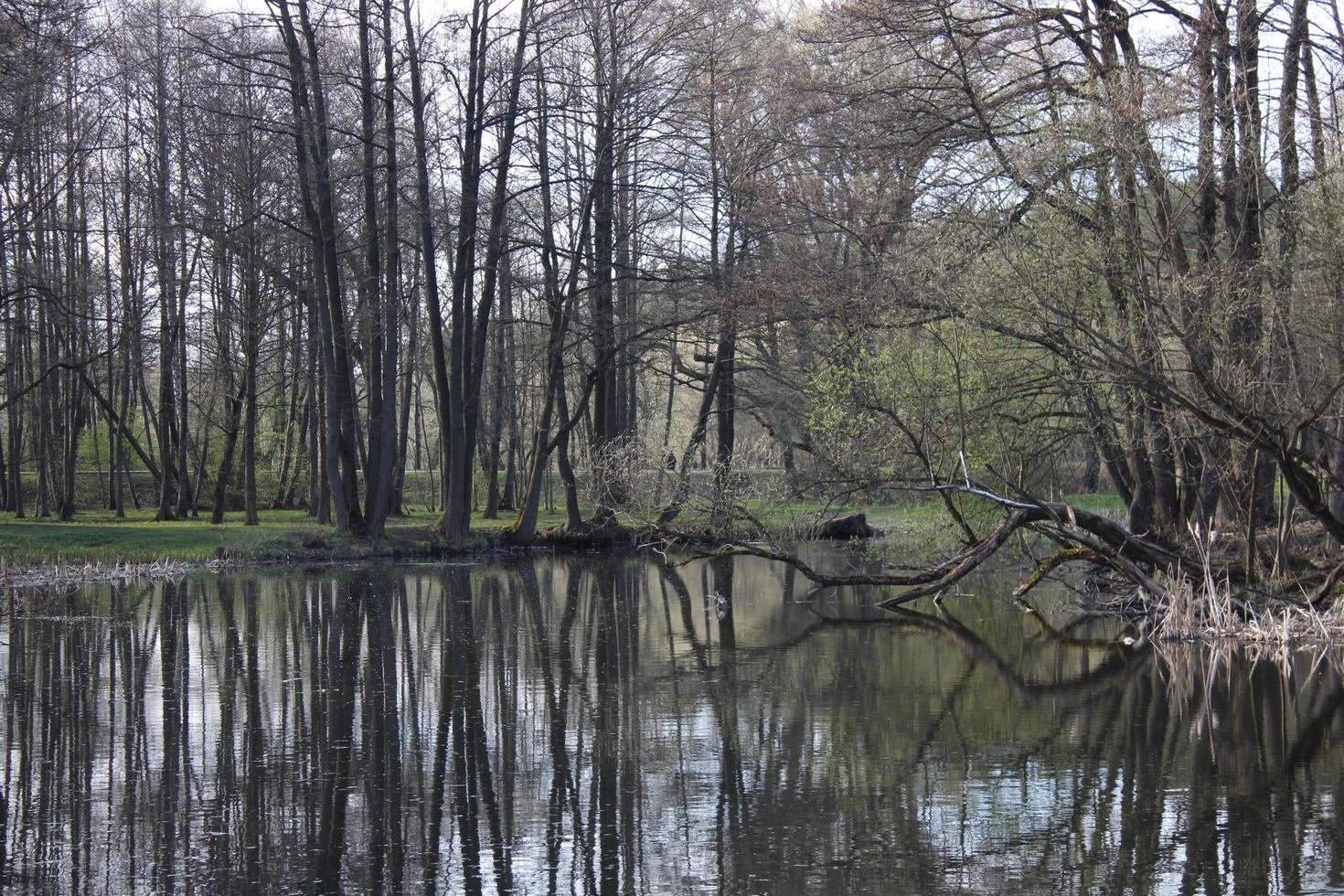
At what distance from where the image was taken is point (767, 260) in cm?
2567

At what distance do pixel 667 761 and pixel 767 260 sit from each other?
18103 mm

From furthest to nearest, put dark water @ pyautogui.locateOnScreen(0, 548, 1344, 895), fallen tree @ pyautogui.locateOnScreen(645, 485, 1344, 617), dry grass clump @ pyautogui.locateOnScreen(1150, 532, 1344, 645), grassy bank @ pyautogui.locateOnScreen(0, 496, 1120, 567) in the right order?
grassy bank @ pyautogui.locateOnScreen(0, 496, 1120, 567), fallen tree @ pyautogui.locateOnScreen(645, 485, 1344, 617), dry grass clump @ pyautogui.locateOnScreen(1150, 532, 1344, 645), dark water @ pyautogui.locateOnScreen(0, 548, 1344, 895)

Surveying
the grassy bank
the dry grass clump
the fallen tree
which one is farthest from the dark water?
the grassy bank

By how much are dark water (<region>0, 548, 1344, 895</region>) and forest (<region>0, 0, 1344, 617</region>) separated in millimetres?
2716

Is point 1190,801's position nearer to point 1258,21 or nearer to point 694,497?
point 1258,21

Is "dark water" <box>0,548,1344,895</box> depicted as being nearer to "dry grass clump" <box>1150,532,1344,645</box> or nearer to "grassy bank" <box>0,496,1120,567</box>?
"dry grass clump" <box>1150,532,1344,645</box>

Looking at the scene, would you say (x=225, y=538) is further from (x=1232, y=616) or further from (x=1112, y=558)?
(x=1232, y=616)

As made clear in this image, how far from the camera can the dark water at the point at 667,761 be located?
6.41m

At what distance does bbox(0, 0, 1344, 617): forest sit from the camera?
14.0 metres

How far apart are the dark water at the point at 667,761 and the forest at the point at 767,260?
8.91 feet

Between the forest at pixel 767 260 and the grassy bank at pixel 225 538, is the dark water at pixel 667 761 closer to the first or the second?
the forest at pixel 767 260

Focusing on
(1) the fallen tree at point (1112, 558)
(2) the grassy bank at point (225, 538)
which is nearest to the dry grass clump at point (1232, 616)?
(1) the fallen tree at point (1112, 558)

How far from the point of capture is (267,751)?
8984 mm

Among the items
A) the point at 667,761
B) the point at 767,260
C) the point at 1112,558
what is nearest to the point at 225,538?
the point at 767,260
